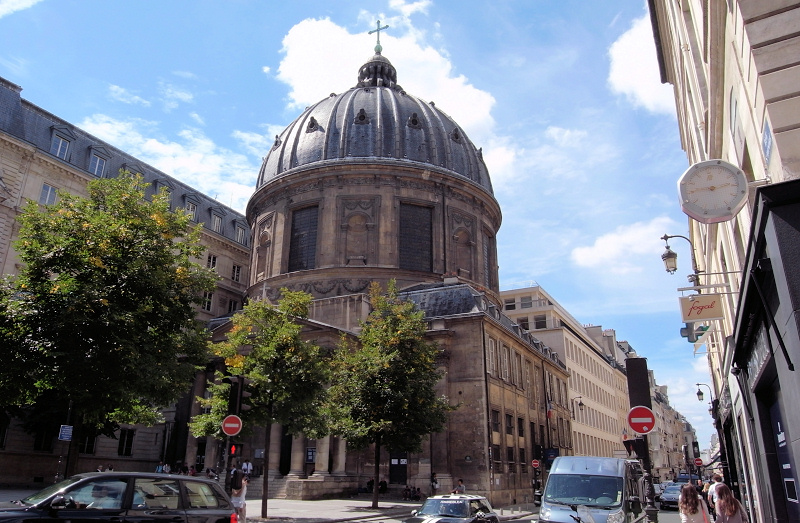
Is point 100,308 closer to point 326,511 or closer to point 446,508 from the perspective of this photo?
point 446,508

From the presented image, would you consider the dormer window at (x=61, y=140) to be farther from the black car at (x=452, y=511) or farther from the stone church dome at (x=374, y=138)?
the black car at (x=452, y=511)

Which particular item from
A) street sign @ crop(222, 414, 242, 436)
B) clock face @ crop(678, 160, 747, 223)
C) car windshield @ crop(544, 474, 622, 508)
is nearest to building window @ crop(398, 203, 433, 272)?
street sign @ crop(222, 414, 242, 436)

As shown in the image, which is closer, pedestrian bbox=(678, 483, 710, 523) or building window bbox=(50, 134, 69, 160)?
pedestrian bbox=(678, 483, 710, 523)

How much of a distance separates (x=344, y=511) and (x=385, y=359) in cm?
632

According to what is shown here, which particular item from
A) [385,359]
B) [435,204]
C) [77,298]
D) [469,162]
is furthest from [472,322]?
[77,298]

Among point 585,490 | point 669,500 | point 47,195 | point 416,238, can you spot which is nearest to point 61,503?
point 585,490

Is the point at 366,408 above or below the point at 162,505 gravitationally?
above

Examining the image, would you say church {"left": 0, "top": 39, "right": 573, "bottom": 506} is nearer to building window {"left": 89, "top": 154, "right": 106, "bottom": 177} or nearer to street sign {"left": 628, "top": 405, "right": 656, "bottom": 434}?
building window {"left": 89, "top": 154, "right": 106, "bottom": 177}

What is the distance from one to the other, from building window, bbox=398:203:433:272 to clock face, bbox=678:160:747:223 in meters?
36.4

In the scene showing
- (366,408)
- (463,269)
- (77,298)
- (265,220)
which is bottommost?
(366,408)

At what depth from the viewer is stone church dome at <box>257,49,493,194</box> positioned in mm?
48719

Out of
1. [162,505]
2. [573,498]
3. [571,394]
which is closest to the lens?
[162,505]

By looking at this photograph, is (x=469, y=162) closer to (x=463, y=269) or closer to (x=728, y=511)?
(x=463, y=269)

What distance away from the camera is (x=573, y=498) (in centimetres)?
1343
